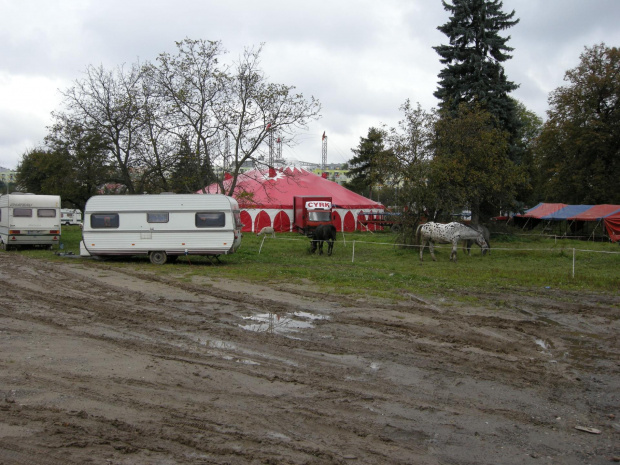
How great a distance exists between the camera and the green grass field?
559 inches

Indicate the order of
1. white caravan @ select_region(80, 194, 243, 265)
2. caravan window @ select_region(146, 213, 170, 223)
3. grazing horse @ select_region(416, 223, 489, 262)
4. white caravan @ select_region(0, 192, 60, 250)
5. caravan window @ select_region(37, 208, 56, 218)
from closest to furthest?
white caravan @ select_region(80, 194, 243, 265) → caravan window @ select_region(146, 213, 170, 223) → grazing horse @ select_region(416, 223, 489, 262) → white caravan @ select_region(0, 192, 60, 250) → caravan window @ select_region(37, 208, 56, 218)

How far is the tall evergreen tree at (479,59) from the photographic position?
33.3 meters

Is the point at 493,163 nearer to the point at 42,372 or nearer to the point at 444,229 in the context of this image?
the point at 444,229

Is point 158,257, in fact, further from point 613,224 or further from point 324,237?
point 613,224

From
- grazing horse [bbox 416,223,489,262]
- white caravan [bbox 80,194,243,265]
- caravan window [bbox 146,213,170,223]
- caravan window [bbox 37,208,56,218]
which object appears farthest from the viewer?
caravan window [bbox 37,208,56,218]

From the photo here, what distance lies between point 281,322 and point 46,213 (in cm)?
2029

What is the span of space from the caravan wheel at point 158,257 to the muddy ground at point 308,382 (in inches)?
316

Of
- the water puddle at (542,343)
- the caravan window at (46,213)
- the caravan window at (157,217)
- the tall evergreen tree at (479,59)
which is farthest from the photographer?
the tall evergreen tree at (479,59)

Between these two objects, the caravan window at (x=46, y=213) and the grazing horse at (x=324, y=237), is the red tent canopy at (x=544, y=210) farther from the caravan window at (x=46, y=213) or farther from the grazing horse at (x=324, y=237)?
the caravan window at (x=46, y=213)

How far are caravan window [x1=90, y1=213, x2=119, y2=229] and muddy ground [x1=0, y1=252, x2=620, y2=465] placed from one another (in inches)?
329

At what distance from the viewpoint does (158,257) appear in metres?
19.7

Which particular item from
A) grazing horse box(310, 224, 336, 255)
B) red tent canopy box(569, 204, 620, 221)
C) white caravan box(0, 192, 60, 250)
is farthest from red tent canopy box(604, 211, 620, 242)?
white caravan box(0, 192, 60, 250)

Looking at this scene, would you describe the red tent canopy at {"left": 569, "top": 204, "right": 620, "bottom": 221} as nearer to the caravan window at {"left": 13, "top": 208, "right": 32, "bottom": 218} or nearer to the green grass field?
the green grass field

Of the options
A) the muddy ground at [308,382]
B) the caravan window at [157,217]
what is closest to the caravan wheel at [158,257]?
the caravan window at [157,217]
